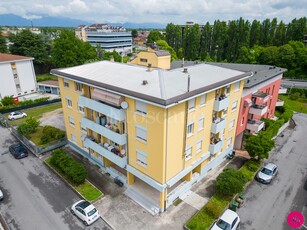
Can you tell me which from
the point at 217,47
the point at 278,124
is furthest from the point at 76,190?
the point at 217,47

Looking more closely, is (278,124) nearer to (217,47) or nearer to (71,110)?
(71,110)

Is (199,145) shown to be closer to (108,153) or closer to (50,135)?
(108,153)

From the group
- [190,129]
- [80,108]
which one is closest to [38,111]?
[80,108]

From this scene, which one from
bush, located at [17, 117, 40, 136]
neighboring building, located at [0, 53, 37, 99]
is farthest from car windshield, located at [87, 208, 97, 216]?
neighboring building, located at [0, 53, 37, 99]

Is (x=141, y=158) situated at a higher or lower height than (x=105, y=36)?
lower

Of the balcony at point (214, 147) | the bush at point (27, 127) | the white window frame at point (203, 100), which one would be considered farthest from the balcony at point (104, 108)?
the bush at point (27, 127)

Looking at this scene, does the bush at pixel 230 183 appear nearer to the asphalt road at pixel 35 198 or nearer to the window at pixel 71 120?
the asphalt road at pixel 35 198
